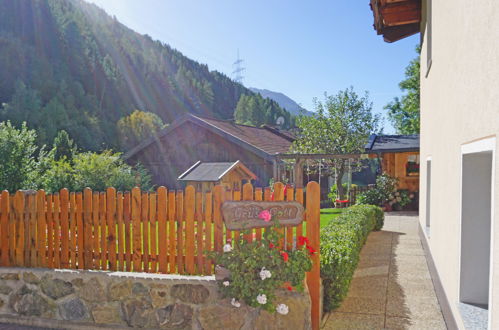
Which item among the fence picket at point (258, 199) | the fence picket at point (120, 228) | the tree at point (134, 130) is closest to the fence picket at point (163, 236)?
the fence picket at point (120, 228)

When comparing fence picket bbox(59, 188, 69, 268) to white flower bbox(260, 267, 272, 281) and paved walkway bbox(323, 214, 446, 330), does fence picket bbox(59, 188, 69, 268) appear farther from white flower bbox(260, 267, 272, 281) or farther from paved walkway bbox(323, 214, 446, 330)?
paved walkway bbox(323, 214, 446, 330)

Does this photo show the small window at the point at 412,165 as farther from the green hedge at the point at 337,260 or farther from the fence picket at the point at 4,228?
the fence picket at the point at 4,228

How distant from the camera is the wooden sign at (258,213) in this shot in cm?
406

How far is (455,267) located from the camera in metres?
3.62

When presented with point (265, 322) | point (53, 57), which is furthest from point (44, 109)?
point (265, 322)

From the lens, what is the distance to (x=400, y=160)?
54.6ft

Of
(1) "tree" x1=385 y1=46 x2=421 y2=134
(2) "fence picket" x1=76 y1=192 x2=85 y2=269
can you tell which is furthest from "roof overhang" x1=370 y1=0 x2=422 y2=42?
(1) "tree" x1=385 y1=46 x2=421 y2=134

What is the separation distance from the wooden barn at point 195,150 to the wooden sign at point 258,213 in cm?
1308

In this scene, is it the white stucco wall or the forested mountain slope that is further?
the forested mountain slope

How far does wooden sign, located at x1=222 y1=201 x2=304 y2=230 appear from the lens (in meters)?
4.06

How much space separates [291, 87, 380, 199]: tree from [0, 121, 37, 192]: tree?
1239 cm

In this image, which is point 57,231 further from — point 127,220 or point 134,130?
point 134,130

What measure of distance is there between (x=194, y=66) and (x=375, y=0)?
69292mm

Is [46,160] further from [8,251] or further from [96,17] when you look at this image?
[96,17]
